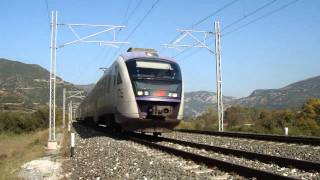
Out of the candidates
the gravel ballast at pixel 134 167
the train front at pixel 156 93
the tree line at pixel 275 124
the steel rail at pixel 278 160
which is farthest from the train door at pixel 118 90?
the tree line at pixel 275 124

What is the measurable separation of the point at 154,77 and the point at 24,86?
13893 cm

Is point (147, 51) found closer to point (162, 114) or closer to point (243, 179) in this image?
point (162, 114)

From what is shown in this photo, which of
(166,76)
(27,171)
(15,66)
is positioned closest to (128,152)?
(27,171)

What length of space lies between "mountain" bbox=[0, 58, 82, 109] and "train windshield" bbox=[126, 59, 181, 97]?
6654cm

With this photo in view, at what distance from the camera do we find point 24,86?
151 m

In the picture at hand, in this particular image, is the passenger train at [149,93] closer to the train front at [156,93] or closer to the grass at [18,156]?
the train front at [156,93]

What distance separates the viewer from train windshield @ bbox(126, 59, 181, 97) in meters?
18.6

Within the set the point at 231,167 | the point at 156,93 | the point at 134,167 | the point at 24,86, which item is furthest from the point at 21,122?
the point at 231,167

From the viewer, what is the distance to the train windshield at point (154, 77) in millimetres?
18609

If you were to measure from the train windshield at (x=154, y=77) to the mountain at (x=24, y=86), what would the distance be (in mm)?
66539

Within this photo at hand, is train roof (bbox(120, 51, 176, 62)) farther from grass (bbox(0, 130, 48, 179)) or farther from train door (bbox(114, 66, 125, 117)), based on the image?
grass (bbox(0, 130, 48, 179))

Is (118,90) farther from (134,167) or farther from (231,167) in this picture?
(231,167)

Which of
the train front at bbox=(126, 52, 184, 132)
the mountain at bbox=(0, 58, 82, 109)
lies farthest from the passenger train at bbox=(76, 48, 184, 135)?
the mountain at bbox=(0, 58, 82, 109)

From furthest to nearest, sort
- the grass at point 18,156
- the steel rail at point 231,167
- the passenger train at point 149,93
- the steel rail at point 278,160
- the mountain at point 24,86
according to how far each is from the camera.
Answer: the mountain at point 24,86, the passenger train at point 149,93, the grass at point 18,156, the steel rail at point 278,160, the steel rail at point 231,167
